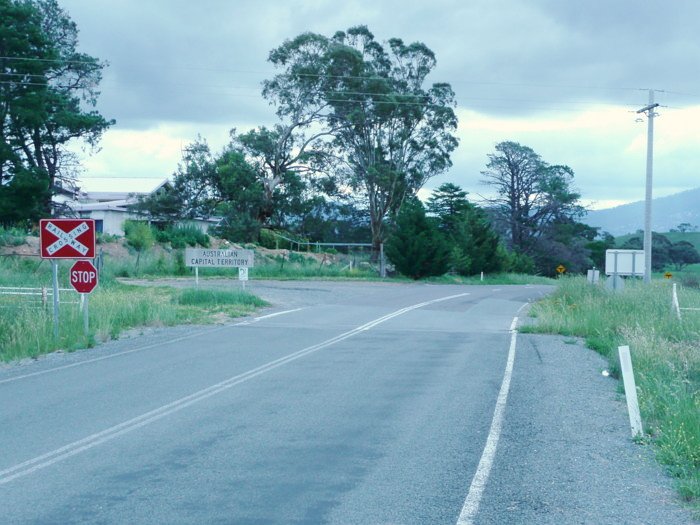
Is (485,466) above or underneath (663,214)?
underneath

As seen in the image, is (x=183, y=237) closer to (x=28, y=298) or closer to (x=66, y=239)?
(x=28, y=298)

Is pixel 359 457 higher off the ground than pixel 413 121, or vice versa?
pixel 413 121

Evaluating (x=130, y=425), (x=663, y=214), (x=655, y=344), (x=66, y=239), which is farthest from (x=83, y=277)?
(x=663, y=214)

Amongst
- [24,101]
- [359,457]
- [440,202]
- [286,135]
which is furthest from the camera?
[440,202]

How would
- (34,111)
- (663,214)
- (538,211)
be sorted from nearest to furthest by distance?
(34,111) < (538,211) < (663,214)

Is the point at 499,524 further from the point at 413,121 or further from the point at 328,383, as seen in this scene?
the point at 413,121

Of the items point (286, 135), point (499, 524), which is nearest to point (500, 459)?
point (499, 524)

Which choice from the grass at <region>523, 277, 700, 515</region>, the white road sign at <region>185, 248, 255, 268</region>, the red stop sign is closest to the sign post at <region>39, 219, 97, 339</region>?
the red stop sign

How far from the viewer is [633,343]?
643 inches

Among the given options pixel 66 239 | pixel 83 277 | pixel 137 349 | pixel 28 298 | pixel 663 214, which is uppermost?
pixel 663 214

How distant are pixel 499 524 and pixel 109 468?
375 cm

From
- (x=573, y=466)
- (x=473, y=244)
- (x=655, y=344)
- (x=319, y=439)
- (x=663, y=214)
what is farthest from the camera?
(x=663, y=214)

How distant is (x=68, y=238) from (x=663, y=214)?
5508 inches

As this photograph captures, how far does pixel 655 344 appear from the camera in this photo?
16.1m
